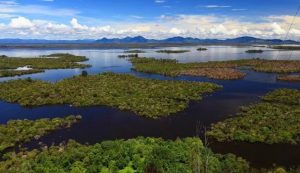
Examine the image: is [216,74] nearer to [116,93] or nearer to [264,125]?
[116,93]

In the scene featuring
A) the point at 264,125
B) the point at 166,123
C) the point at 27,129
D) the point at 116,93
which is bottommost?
the point at 27,129

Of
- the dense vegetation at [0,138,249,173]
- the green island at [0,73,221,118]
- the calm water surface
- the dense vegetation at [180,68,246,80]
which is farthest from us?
the dense vegetation at [180,68,246,80]

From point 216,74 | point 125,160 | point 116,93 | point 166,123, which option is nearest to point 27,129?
point 166,123

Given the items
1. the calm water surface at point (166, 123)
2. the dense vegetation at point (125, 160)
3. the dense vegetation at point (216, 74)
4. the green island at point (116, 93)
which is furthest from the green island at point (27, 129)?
the dense vegetation at point (216, 74)

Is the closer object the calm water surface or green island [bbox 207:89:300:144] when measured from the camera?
the calm water surface

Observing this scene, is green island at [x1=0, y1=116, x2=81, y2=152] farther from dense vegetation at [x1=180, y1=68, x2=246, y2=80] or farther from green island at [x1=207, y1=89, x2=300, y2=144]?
dense vegetation at [x1=180, y1=68, x2=246, y2=80]

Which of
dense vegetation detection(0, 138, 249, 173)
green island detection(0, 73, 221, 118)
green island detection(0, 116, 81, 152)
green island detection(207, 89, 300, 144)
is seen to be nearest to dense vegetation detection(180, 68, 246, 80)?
green island detection(0, 73, 221, 118)
